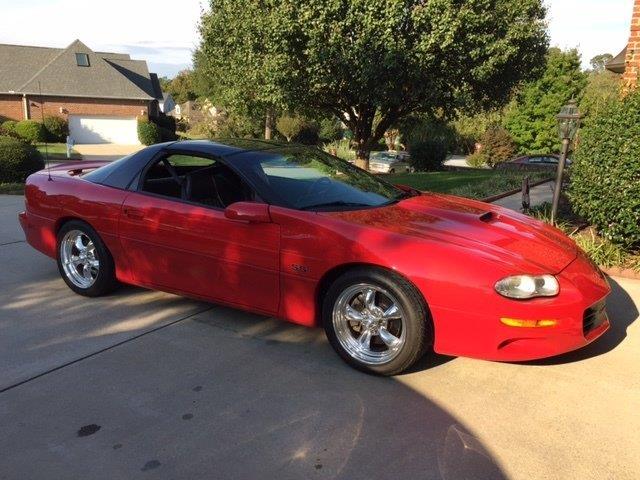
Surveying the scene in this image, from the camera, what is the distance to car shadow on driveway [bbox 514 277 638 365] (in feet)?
12.0

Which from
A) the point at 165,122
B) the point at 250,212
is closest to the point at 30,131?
the point at 165,122

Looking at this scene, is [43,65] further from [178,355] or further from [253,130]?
[178,355]

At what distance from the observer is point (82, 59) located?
4053 cm

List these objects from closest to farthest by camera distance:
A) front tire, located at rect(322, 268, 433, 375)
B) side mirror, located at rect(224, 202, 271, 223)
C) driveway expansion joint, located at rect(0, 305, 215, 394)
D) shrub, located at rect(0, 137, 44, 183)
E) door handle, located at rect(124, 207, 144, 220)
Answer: front tire, located at rect(322, 268, 433, 375)
driveway expansion joint, located at rect(0, 305, 215, 394)
side mirror, located at rect(224, 202, 271, 223)
door handle, located at rect(124, 207, 144, 220)
shrub, located at rect(0, 137, 44, 183)

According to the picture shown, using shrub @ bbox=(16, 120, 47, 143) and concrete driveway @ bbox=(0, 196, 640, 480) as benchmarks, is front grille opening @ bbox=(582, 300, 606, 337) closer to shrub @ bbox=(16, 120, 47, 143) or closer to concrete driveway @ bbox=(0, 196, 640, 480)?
concrete driveway @ bbox=(0, 196, 640, 480)

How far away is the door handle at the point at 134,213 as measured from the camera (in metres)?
4.26

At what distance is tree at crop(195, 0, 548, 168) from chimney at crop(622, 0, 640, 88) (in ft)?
20.7

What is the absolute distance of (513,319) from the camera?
305 centimetres

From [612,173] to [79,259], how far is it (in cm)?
524

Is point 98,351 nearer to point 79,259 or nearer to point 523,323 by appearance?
point 79,259

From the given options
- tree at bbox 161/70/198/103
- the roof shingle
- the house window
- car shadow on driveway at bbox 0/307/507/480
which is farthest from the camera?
tree at bbox 161/70/198/103

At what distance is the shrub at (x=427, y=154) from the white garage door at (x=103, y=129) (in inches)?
917

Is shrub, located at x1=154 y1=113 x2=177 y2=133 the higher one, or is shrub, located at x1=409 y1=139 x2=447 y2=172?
shrub, located at x1=154 y1=113 x2=177 y2=133

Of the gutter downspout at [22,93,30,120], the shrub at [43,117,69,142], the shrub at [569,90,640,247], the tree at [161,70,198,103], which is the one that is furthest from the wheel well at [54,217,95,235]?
the tree at [161,70,198,103]
